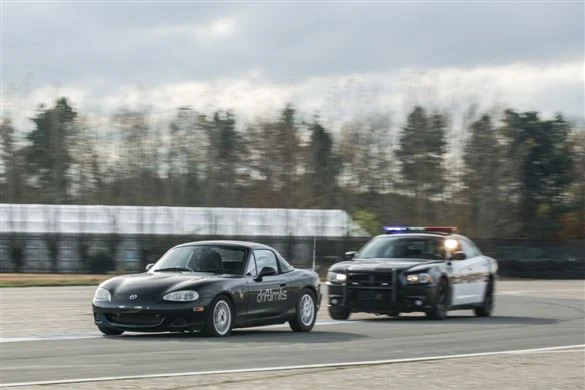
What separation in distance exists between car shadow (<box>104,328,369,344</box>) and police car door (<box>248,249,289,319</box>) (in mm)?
342

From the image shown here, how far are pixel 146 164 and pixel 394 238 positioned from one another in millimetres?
44987

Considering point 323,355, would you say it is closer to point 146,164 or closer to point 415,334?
point 415,334

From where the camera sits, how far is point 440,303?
66.2 feet

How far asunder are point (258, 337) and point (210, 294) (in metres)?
1.01

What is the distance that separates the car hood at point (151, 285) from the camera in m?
15.2

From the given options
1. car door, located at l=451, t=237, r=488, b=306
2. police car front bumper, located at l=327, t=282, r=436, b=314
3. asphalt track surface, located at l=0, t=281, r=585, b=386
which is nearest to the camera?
asphalt track surface, located at l=0, t=281, r=585, b=386

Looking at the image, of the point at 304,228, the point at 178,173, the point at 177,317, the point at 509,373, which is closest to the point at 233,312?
the point at 177,317

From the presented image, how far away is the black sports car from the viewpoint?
15109 millimetres

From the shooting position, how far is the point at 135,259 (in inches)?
1876

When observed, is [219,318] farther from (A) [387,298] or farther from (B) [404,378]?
(B) [404,378]

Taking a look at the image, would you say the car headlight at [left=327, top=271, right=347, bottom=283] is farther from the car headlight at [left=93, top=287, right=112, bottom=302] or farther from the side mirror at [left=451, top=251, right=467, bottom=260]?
the car headlight at [left=93, top=287, right=112, bottom=302]

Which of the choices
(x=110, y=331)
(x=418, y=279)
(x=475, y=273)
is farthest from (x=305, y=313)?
(x=475, y=273)

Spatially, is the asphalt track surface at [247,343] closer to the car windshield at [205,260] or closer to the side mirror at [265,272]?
the side mirror at [265,272]

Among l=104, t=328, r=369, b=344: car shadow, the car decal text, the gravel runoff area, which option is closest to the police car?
l=104, t=328, r=369, b=344: car shadow
